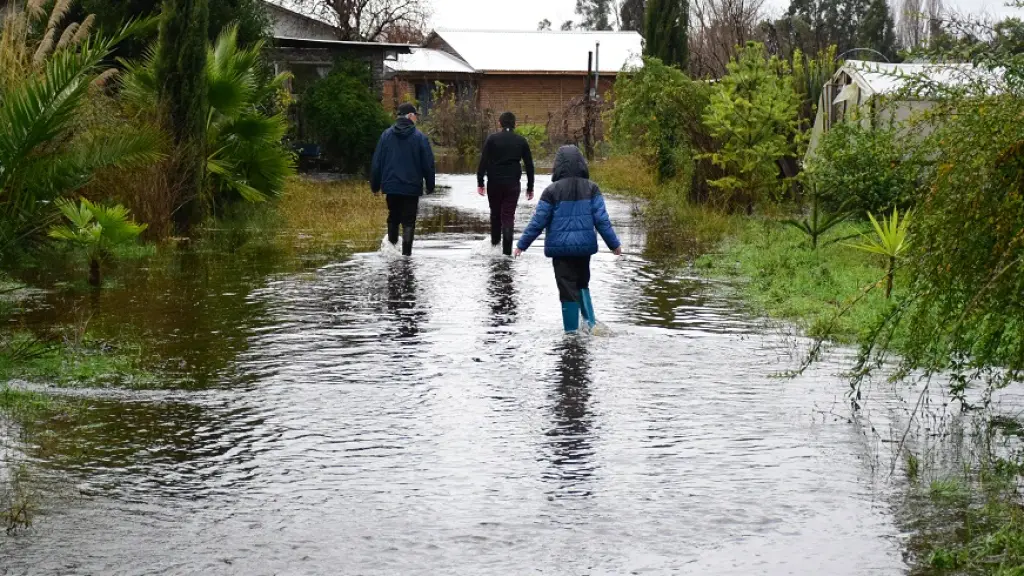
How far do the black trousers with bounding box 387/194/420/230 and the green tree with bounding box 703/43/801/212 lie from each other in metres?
6.07

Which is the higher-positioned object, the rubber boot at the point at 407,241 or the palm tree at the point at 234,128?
the palm tree at the point at 234,128

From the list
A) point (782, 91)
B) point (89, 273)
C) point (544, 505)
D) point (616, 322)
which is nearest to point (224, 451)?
point (544, 505)

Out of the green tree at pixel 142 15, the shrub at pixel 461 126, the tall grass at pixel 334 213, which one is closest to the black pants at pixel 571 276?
the tall grass at pixel 334 213

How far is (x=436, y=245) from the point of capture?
1895cm

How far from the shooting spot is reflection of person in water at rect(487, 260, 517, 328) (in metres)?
12.4

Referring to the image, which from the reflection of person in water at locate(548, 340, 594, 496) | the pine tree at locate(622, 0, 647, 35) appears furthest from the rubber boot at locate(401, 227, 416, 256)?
the pine tree at locate(622, 0, 647, 35)

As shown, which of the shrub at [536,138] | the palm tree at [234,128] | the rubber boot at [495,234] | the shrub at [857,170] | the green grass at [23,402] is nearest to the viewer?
the green grass at [23,402]

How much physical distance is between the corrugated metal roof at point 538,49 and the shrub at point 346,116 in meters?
33.0

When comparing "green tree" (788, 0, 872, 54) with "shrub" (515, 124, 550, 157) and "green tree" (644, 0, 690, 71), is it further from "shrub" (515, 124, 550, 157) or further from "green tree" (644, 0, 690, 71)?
"green tree" (644, 0, 690, 71)

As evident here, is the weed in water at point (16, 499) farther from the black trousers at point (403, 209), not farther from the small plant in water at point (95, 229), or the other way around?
the black trousers at point (403, 209)

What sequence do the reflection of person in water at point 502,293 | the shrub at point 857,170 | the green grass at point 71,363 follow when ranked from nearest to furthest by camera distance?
1. the green grass at point 71,363
2. the reflection of person in water at point 502,293
3. the shrub at point 857,170

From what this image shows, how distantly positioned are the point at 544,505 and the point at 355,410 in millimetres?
2358

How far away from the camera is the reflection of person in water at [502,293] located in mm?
12422

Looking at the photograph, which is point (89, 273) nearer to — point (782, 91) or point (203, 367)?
point (203, 367)
